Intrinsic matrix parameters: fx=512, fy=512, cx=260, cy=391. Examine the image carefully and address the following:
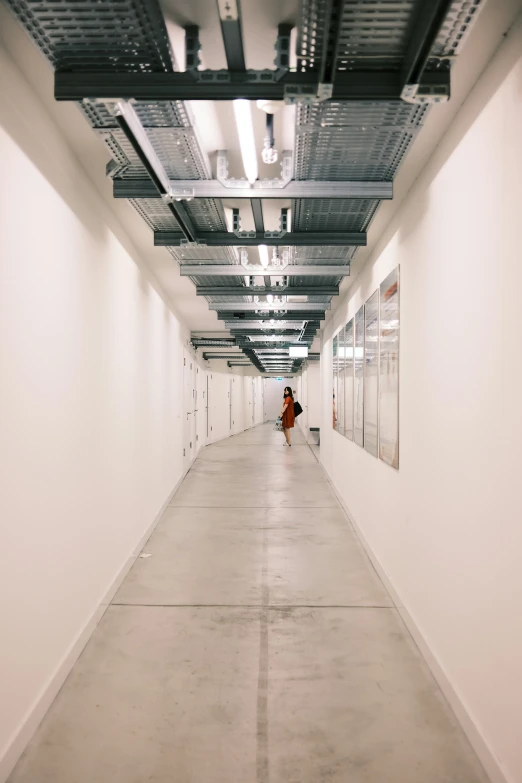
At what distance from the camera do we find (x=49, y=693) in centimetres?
231

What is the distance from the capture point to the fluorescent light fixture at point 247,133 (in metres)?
2.06

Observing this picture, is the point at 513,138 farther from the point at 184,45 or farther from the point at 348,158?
the point at 184,45

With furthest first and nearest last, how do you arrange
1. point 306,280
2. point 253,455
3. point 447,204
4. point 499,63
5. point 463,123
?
point 253,455 < point 306,280 < point 447,204 < point 463,123 < point 499,63

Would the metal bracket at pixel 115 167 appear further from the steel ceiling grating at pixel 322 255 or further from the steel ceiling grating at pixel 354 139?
the steel ceiling grating at pixel 322 255

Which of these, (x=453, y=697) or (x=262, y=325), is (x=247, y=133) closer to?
(x=453, y=697)

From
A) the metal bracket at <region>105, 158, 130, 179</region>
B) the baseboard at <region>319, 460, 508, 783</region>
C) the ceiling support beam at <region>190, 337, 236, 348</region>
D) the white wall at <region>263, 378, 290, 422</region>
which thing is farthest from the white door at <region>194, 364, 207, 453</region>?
the white wall at <region>263, 378, 290, 422</region>

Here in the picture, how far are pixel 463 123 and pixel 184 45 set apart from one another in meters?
1.22

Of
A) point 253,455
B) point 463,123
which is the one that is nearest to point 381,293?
point 463,123

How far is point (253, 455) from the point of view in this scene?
38.6 feet

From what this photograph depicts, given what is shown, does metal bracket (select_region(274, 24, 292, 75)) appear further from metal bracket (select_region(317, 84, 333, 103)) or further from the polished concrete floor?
the polished concrete floor

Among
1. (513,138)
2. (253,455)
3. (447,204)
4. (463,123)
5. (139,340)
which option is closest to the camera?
(513,138)

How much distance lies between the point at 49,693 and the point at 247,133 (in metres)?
2.64

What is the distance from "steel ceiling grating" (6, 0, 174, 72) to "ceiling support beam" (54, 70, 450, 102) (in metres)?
0.04

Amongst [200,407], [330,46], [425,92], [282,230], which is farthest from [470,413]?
[200,407]
